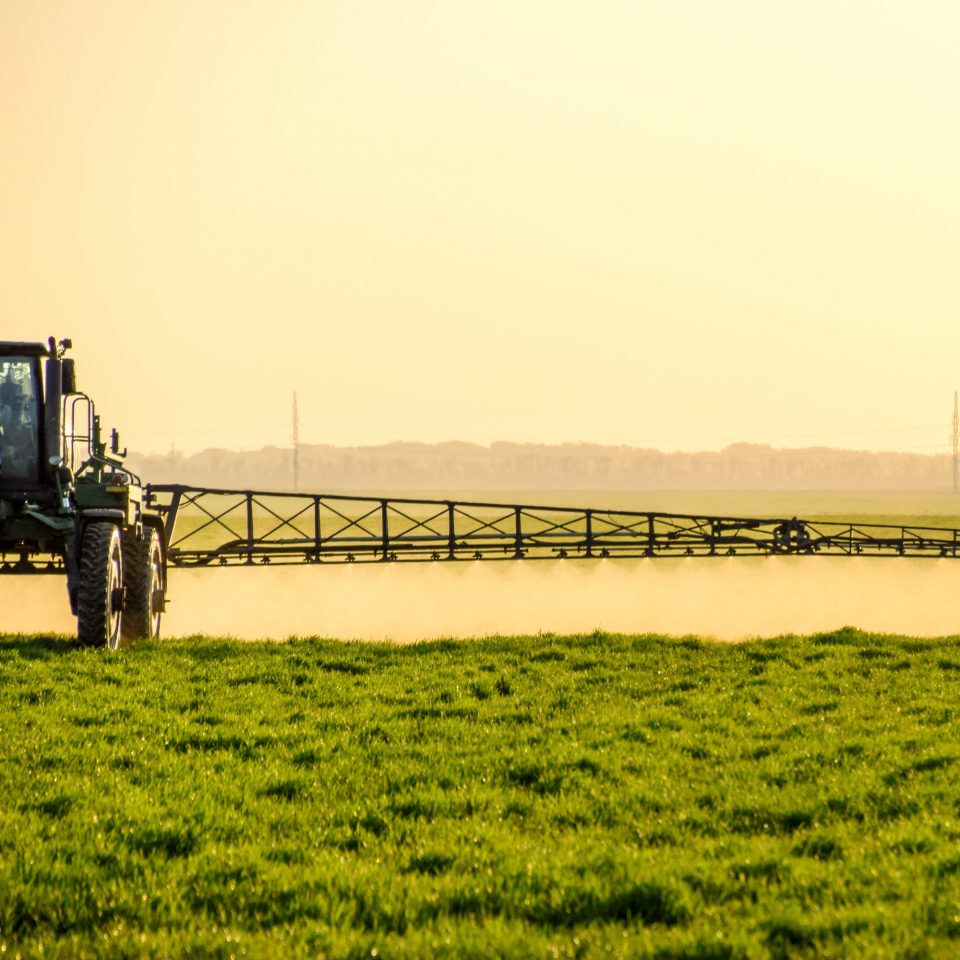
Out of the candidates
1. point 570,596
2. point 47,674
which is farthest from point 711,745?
point 570,596

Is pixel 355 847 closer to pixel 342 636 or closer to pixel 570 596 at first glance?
pixel 342 636

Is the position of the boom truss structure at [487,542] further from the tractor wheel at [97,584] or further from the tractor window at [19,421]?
the tractor wheel at [97,584]

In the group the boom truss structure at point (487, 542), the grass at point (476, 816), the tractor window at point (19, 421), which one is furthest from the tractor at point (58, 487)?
the boom truss structure at point (487, 542)

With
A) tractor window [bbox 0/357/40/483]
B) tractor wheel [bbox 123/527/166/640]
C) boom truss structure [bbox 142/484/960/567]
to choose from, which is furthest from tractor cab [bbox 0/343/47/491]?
boom truss structure [bbox 142/484/960/567]

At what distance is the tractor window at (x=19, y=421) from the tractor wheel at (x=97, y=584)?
1.57 meters

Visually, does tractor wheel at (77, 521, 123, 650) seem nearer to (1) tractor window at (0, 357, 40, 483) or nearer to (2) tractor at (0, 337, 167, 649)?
(2) tractor at (0, 337, 167, 649)

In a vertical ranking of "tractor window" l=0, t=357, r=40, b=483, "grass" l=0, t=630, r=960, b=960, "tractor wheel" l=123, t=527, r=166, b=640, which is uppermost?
"tractor window" l=0, t=357, r=40, b=483

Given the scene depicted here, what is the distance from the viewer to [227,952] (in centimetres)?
505

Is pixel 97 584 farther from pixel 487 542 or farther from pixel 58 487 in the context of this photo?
pixel 487 542

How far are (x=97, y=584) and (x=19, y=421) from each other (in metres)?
3.03

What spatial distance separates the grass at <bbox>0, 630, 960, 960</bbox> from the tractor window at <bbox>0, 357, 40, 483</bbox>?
3.70 metres

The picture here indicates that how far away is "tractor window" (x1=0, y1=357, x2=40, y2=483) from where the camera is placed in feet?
50.5

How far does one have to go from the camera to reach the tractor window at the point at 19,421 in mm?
15391

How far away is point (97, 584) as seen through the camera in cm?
1454
